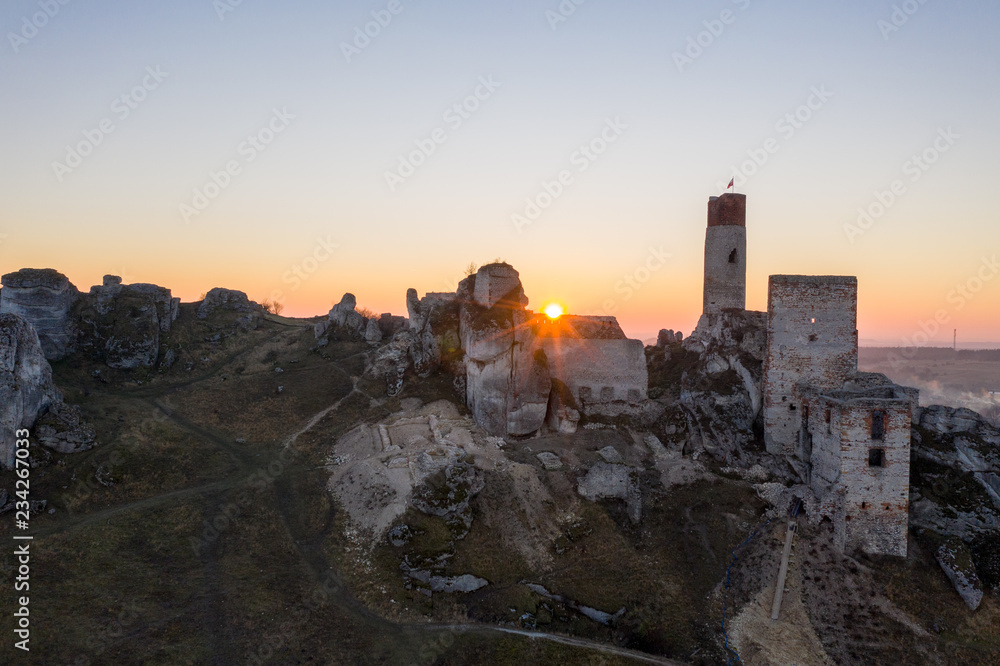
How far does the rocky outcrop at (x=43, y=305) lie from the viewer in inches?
1571

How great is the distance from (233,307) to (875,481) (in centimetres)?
4870

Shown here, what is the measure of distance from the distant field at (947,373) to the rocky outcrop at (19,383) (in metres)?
86.0

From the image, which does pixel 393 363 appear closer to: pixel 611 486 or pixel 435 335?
pixel 435 335

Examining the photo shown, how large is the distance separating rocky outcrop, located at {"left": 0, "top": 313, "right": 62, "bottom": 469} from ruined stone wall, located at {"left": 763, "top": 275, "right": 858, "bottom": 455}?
37209 mm

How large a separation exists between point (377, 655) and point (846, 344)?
2673 centimetres

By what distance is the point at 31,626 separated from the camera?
19547 mm

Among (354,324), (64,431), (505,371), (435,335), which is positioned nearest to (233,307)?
(354,324)

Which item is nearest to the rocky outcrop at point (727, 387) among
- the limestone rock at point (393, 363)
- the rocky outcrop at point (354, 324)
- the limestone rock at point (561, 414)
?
the limestone rock at point (561, 414)

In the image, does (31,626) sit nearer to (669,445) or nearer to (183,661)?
(183,661)

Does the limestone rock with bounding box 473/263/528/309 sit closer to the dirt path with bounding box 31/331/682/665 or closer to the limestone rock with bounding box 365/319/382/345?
the dirt path with bounding box 31/331/682/665

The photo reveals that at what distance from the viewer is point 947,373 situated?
147375 mm

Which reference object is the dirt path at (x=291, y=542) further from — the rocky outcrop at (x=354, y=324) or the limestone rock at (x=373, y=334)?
the rocky outcrop at (x=354, y=324)

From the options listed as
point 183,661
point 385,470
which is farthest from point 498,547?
point 183,661

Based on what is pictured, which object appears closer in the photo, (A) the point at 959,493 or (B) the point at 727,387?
(A) the point at 959,493
